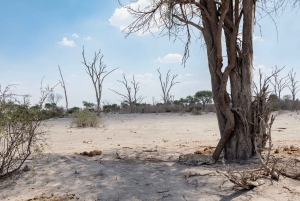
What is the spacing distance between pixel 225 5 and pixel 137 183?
3.12m

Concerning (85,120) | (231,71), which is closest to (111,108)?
(85,120)

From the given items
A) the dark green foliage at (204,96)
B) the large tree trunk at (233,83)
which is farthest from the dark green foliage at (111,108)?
the large tree trunk at (233,83)

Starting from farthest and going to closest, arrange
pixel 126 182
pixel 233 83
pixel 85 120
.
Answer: pixel 85 120
pixel 233 83
pixel 126 182

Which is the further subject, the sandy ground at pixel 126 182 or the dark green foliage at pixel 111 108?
the dark green foliage at pixel 111 108

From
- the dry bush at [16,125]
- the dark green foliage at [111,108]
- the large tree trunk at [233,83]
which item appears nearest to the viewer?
the dry bush at [16,125]

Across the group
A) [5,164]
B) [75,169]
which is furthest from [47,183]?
[5,164]

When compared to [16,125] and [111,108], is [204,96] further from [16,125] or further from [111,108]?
[16,125]

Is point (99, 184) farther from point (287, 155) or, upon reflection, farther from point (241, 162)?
point (287, 155)

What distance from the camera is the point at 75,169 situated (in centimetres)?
445

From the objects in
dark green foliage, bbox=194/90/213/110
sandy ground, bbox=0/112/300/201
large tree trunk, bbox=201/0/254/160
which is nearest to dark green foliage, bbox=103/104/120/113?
dark green foliage, bbox=194/90/213/110

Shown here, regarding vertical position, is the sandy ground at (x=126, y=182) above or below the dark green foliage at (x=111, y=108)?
below

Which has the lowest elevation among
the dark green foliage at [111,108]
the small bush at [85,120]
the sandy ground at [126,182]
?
the sandy ground at [126,182]

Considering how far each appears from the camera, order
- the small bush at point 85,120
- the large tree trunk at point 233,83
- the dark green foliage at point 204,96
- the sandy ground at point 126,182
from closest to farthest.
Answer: the sandy ground at point 126,182
the large tree trunk at point 233,83
the small bush at point 85,120
the dark green foliage at point 204,96

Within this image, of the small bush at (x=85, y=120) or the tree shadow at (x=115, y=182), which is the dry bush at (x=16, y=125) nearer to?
the tree shadow at (x=115, y=182)
